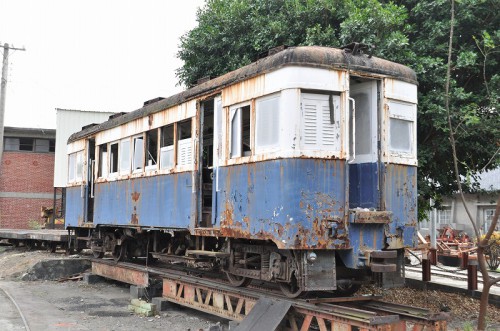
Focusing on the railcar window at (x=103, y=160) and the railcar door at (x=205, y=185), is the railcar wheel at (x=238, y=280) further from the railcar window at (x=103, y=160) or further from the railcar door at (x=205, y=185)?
the railcar window at (x=103, y=160)

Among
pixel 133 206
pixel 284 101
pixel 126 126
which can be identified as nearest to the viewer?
pixel 284 101

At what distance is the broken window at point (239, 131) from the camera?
26.1 ft

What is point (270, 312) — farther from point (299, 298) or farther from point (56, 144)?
point (56, 144)

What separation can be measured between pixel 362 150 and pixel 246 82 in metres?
1.90

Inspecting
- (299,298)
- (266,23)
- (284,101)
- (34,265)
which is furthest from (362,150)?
(34,265)

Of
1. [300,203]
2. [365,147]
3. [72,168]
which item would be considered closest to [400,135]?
[365,147]

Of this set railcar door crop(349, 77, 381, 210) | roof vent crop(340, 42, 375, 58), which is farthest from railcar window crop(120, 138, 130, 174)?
roof vent crop(340, 42, 375, 58)

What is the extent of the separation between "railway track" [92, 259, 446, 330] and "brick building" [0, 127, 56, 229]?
2031cm

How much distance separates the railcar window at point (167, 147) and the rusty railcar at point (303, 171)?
19 cm

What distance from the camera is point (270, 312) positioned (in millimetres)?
7082

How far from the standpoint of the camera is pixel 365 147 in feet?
25.9

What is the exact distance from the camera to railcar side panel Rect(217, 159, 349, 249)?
22.5 ft

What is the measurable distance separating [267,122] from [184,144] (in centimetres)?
244

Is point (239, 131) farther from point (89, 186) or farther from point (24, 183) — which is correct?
point (24, 183)
